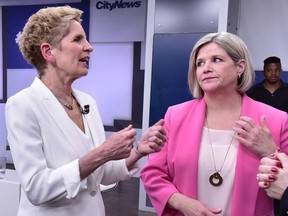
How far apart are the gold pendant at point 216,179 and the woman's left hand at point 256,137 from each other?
7.3 inches

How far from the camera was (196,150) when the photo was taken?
1.48m

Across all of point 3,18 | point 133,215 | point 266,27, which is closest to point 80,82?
point 3,18

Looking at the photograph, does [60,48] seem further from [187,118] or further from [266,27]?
[266,27]

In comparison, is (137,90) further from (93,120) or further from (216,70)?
(216,70)

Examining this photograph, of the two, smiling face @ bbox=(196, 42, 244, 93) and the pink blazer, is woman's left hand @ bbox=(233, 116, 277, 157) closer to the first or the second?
the pink blazer

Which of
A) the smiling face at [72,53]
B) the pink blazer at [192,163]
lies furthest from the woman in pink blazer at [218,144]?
the smiling face at [72,53]

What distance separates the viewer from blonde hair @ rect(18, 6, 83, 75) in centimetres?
145

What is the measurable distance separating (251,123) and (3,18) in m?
6.05

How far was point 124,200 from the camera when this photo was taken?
4582 millimetres

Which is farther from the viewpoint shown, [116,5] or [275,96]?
[116,5]

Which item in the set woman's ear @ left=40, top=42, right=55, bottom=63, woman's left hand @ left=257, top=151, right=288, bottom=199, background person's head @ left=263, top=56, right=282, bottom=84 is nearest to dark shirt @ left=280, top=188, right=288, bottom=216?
woman's left hand @ left=257, top=151, right=288, bottom=199

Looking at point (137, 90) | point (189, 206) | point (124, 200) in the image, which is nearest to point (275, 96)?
point (137, 90)

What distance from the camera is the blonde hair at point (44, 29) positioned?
4.76ft

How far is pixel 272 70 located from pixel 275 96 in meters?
0.34
